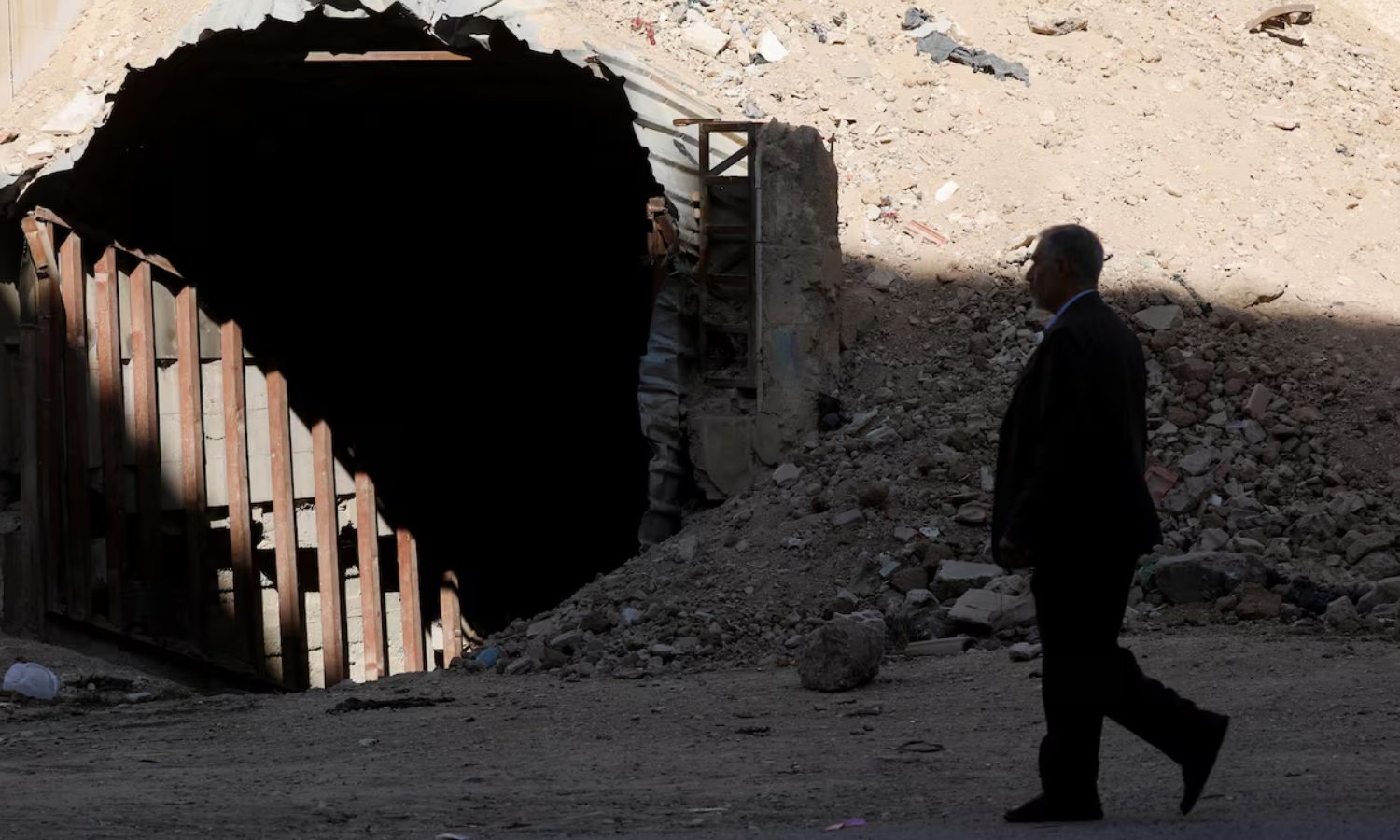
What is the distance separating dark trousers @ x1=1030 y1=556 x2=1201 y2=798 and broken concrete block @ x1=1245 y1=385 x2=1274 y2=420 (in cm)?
605

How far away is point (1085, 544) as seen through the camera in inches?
166

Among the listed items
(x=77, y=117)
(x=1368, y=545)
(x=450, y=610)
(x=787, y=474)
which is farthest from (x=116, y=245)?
(x=1368, y=545)

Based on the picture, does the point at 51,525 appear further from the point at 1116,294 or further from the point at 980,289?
the point at 1116,294

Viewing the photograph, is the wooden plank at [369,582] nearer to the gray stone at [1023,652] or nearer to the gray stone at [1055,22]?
the gray stone at [1055,22]

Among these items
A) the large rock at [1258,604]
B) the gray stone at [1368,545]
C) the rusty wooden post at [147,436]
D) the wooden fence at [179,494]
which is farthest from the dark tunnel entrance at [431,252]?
the gray stone at [1368,545]

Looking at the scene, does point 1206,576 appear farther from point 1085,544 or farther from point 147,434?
point 147,434

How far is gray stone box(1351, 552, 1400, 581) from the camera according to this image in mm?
8656

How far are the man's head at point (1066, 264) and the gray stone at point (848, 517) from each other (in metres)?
5.46

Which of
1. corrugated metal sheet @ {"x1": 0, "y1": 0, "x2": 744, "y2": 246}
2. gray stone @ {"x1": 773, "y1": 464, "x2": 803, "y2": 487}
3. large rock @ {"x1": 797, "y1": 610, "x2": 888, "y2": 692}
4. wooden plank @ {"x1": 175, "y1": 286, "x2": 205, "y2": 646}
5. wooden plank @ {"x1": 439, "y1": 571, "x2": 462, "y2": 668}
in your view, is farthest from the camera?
wooden plank @ {"x1": 439, "y1": 571, "x2": 462, "y2": 668}

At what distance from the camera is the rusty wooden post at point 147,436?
12961 mm

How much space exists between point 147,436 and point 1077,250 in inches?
408

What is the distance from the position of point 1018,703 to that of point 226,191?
10.4m

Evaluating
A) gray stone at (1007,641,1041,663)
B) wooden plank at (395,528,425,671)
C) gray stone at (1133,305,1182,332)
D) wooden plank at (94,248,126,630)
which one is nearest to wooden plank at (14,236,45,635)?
wooden plank at (94,248,126,630)

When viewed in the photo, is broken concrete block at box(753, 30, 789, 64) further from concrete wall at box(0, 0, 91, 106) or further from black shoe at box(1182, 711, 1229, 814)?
black shoe at box(1182, 711, 1229, 814)
